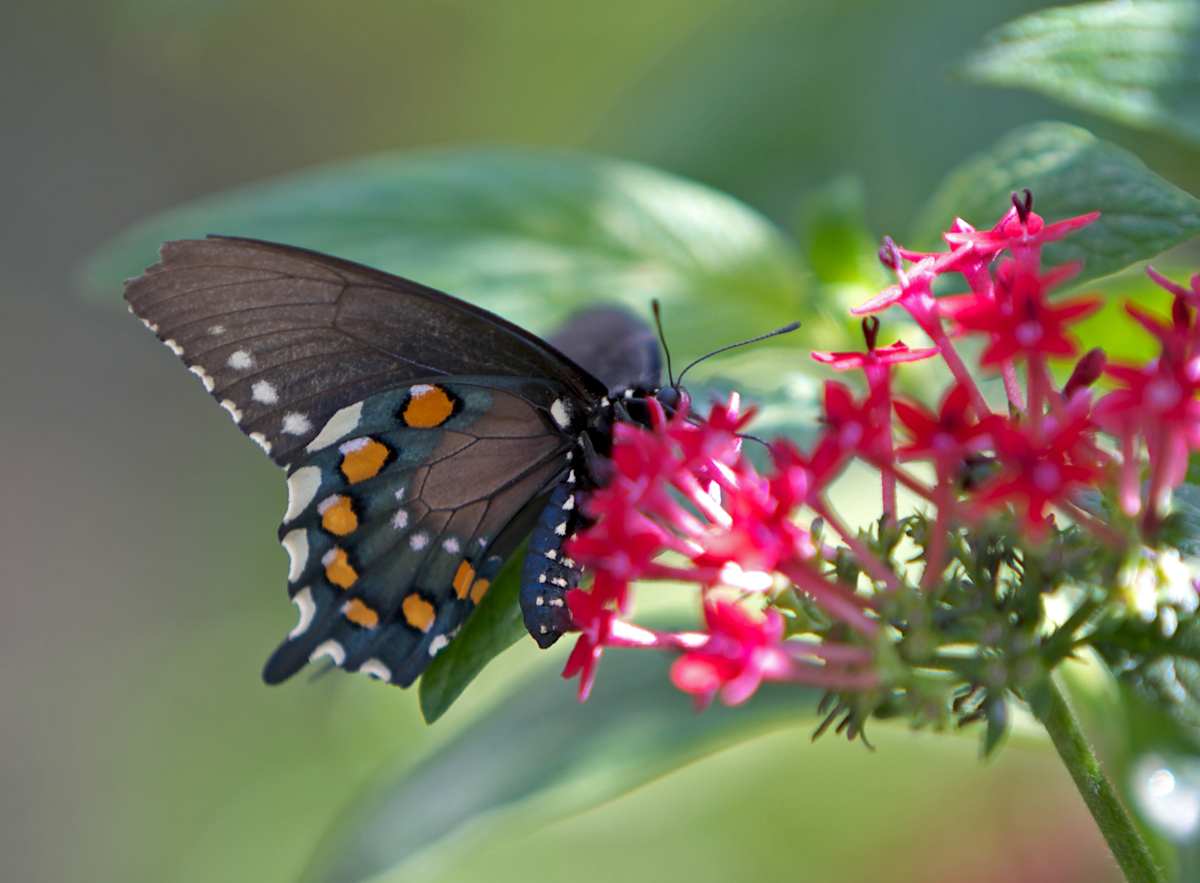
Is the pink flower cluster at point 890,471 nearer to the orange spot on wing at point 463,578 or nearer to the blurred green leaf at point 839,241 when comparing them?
the orange spot on wing at point 463,578

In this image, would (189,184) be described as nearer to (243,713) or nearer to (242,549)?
(242,549)

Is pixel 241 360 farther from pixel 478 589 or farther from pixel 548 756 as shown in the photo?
pixel 548 756

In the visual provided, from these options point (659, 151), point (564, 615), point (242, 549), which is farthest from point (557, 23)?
point (564, 615)

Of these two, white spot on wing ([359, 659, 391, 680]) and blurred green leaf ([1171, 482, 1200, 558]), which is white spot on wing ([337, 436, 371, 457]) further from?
blurred green leaf ([1171, 482, 1200, 558])

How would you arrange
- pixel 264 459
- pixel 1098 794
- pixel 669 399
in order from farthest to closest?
pixel 264 459
pixel 669 399
pixel 1098 794

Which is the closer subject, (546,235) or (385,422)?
(385,422)

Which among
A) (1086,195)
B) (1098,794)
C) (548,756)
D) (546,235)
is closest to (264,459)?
(546,235)

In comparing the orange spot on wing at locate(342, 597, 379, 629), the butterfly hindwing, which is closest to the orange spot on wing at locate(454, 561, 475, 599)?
the butterfly hindwing
